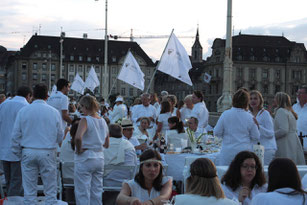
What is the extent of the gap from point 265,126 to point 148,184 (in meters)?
2.93

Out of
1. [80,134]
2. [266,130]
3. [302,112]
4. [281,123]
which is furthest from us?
[302,112]

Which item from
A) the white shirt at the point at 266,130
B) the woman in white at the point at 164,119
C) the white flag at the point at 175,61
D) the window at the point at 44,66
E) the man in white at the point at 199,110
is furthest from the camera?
the window at the point at 44,66

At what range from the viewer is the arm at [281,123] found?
314 inches

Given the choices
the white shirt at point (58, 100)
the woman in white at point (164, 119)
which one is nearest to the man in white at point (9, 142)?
the white shirt at point (58, 100)

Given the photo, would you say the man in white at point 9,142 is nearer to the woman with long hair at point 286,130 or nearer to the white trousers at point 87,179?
the white trousers at point 87,179

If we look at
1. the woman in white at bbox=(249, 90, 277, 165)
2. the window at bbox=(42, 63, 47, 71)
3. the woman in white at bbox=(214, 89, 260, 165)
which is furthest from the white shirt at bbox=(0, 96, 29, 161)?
the window at bbox=(42, 63, 47, 71)

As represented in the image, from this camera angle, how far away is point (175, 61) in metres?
14.3

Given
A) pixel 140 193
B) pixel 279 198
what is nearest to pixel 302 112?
pixel 140 193

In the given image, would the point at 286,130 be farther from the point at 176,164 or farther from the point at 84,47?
the point at 84,47

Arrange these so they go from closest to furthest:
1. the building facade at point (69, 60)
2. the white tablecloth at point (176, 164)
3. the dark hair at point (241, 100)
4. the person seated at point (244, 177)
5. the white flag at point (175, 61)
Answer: the person seated at point (244, 177) < the dark hair at point (241, 100) < the white tablecloth at point (176, 164) < the white flag at point (175, 61) < the building facade at point (69, 60)

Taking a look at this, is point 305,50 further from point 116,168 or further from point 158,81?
point 116,168

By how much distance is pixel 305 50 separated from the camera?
90.2 m

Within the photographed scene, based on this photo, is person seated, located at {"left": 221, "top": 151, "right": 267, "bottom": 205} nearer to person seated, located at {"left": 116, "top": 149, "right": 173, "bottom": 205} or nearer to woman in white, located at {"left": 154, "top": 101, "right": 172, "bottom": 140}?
person seated, located at {"left": 116, "top": 149, "right": 173, "bottom": 205}

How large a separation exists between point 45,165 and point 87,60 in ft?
328
